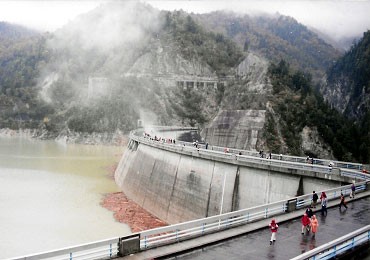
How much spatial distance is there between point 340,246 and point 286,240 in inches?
112

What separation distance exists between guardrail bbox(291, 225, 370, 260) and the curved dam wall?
38.6ft

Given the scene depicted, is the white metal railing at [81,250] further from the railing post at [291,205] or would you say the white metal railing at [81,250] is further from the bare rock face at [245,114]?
the bare rock face at [245,114]

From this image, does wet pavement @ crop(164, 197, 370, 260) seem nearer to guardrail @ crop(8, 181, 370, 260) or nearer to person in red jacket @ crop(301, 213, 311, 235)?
person in red jacket @ crop(301, 213, 311, 235)

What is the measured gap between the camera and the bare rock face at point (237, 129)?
8162 cm

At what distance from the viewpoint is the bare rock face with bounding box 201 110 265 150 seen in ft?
268

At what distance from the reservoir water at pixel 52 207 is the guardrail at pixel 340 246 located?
2296cm

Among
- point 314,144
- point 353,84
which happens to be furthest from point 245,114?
point 353,84

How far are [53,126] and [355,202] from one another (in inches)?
5410

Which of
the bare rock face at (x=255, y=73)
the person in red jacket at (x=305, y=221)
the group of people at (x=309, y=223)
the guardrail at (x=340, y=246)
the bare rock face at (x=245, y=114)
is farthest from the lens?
the bare rock face at (x=255, y=73)

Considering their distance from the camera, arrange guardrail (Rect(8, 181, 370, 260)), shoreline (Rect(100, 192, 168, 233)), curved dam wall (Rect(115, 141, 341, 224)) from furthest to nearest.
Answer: shoreline (Rect(100, 192, 168, 233))
curved dam wall (Rect(115, 141, 341, 224))
guardrail (Rect(8, 181, 370, 260))

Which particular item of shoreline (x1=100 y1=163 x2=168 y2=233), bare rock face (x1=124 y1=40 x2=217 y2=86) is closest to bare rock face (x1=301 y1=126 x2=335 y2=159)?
shoreline (x1=100 y1=163 x2=168 y2=233)

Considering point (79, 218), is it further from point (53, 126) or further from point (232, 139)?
point (53, 126)

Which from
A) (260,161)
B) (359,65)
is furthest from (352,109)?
(260,161)

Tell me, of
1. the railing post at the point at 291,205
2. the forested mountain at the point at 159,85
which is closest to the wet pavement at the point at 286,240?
the railing post at the point at 291,205
